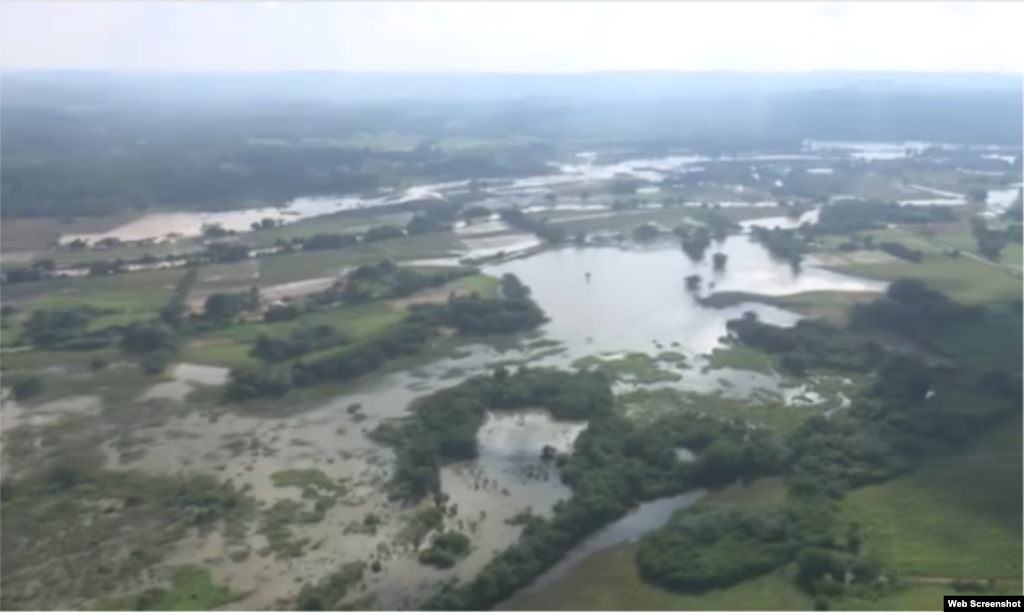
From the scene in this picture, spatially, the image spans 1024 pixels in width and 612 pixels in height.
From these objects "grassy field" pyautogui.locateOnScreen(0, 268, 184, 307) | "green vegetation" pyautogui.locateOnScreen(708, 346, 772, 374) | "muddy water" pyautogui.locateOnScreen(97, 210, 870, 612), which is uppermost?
"grassy field" pyautogui.locateOnScreen(0, 268, 184, 307)

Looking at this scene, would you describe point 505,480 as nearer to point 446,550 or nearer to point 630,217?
point 446,550

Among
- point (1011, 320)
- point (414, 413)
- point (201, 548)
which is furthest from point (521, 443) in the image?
point (1011, 320)

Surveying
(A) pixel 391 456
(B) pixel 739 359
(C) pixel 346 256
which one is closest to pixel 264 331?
(A) pixel 391 456

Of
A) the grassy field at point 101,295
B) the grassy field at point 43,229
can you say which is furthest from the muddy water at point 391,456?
the grassy field at point 43,229

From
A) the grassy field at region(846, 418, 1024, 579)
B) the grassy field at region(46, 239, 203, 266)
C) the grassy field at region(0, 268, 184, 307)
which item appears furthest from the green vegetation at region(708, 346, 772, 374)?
the grassy field at region(46, 239, 203, 266)

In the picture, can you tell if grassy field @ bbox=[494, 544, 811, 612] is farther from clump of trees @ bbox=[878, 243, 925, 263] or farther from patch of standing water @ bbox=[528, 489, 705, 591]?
clump of trees @ bbox=[878, 243, 925, 263]

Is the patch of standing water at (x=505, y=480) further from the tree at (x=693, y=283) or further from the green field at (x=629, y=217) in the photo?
the green field at (x=629, y=217)

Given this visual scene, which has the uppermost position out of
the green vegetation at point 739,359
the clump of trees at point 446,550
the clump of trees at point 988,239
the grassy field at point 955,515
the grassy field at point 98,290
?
the clump of trees at point 988,239
